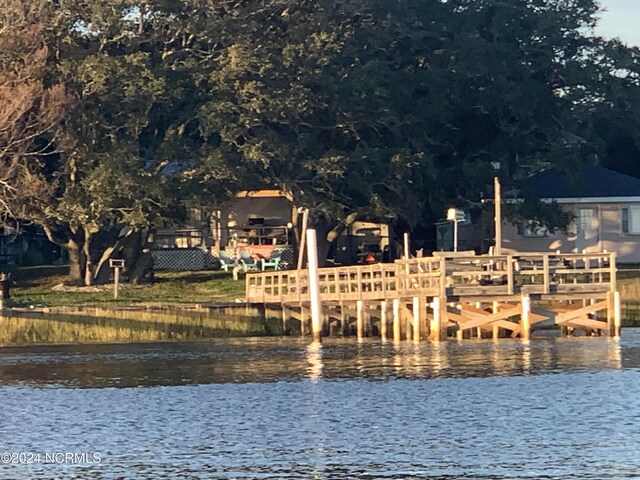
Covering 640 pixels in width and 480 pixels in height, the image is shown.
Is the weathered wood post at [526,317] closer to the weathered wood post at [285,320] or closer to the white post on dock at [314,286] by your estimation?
the white post on dock at [314,286]

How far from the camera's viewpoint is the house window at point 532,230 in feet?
206

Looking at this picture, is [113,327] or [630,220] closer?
[113,327]

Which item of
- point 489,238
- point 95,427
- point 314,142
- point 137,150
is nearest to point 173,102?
point 137,150

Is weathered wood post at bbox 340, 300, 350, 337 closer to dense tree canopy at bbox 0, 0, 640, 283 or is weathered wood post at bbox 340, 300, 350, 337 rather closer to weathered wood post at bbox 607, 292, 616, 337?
dense tree canopy at bbox 0, 0, 640, 283

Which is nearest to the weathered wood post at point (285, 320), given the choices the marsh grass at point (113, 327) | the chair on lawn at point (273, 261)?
the marsh grass at point (113, 327)

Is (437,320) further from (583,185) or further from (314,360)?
(583,185)

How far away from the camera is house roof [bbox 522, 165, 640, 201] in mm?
64500

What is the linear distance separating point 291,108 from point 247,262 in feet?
30.9

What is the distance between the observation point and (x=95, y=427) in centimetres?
2775

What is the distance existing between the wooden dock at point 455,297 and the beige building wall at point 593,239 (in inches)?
652

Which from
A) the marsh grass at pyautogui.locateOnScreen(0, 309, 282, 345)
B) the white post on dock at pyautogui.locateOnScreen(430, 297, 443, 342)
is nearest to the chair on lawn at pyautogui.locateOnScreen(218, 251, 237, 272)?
the marsh grass at pyautogui.locateOnScreen(0, 309, 282, 345)

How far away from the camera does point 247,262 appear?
200 feet

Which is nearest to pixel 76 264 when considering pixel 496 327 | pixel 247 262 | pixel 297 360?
pixel 247 262

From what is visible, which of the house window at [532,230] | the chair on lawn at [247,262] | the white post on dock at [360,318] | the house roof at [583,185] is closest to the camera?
the white post on dock at [360,318]
